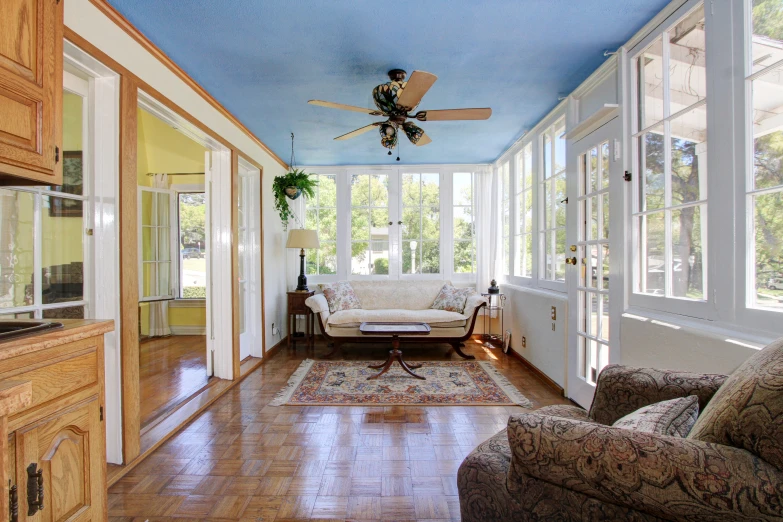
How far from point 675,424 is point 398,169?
4.67 meters

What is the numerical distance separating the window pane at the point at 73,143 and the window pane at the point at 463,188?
421 centimetres

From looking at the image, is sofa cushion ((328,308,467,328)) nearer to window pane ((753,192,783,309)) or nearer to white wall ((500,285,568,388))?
white wall ((500,285,568,388))

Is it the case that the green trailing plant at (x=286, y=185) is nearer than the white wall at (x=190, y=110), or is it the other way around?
the white wall at (x=190, y=110)

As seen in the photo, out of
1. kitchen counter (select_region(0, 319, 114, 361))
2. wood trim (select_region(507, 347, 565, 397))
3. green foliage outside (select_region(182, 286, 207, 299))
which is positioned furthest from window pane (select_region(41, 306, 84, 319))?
green foliage outside (select_region(182, 286, 207, 299))

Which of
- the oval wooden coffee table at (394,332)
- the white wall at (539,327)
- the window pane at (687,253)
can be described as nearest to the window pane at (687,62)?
the window pane at (687,253)

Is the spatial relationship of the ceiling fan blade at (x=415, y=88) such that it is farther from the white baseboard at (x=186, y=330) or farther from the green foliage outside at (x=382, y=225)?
the white baseboard at (x=186, y=330)

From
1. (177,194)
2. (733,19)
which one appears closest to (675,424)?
(733,19)

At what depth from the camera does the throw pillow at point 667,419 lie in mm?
995

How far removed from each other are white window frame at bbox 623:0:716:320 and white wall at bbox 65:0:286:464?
9.11 ft

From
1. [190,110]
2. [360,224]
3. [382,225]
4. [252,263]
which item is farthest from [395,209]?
[190,110]

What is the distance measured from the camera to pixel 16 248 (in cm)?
160

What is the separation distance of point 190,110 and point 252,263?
1766 mm

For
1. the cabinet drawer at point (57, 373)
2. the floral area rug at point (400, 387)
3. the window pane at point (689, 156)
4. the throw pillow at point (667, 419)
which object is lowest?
the floral area rug at point (400, 387)

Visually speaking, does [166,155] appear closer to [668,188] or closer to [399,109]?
[399,109]
